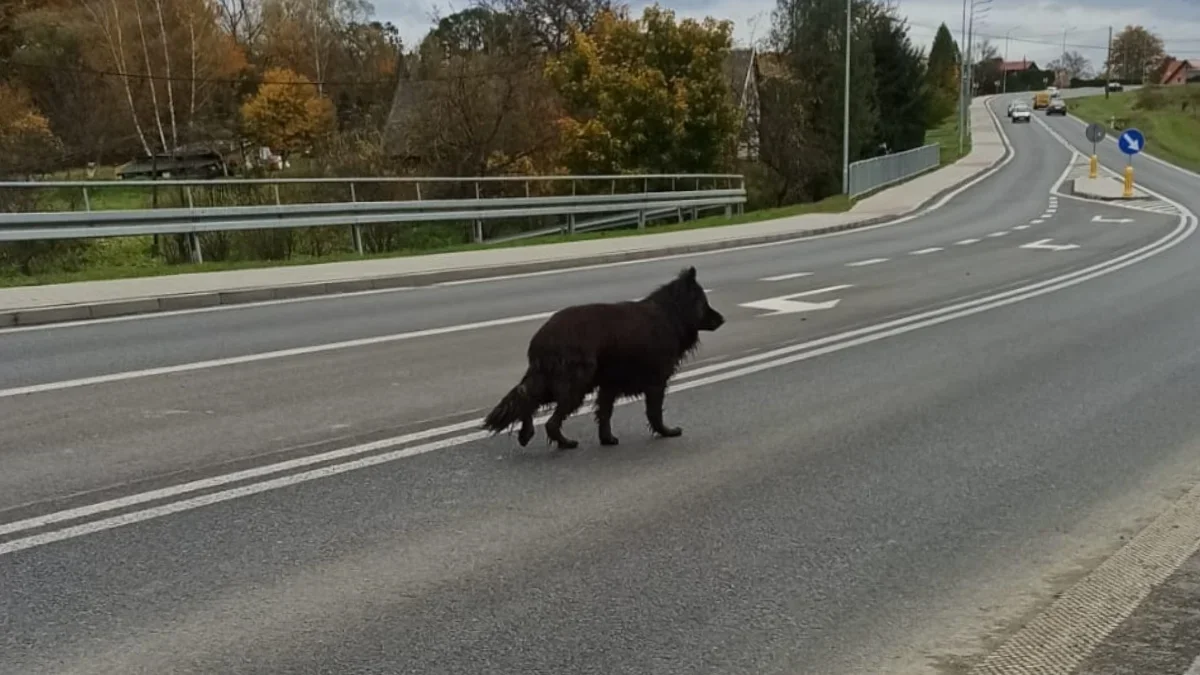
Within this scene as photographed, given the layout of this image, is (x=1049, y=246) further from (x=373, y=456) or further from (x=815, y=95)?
(x=815, y=95)

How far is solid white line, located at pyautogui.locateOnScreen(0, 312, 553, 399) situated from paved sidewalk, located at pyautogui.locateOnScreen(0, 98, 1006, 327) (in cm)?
347

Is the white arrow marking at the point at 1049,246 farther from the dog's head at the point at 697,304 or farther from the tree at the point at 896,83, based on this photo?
the tree at the point at 896,83

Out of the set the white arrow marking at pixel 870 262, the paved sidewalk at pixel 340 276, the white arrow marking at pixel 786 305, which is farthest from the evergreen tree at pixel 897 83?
the white arrow marking at pixel 786 305

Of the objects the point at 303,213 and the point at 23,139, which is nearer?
the point at 303,213

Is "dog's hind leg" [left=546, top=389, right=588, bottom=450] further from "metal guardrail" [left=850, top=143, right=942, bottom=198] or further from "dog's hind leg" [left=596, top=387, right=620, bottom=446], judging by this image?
"metal guardrail" [left=850, top=143, right=942, bottom=198]

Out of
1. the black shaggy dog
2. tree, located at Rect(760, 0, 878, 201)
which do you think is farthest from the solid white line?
tree, located at Rect(760, 0, 878, 201)

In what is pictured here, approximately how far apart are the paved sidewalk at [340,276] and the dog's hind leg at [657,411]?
805 centimetres

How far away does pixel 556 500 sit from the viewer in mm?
5742

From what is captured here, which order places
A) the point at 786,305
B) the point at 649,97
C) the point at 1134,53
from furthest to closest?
the point at 1134,53 < the point at 649,97 < the point at 786,305

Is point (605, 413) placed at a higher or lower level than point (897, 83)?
lower

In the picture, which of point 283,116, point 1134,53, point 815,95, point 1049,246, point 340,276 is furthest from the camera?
point 1134,53

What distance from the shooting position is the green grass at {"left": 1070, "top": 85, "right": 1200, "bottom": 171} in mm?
72188

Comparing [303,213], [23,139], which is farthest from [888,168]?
[23,139]

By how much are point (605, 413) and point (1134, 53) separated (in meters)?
165
